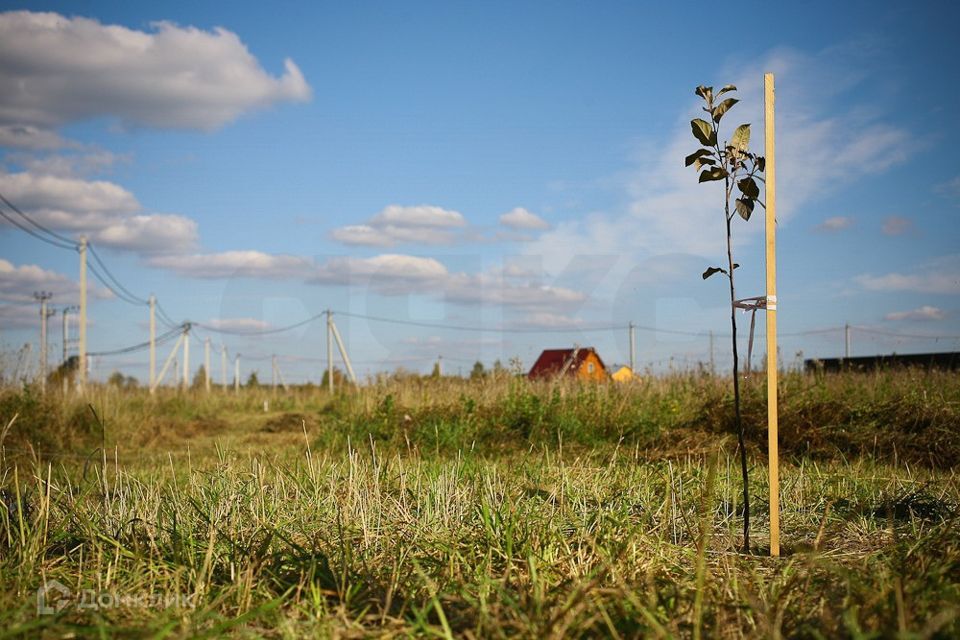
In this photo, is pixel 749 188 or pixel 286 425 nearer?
pixel 749 188

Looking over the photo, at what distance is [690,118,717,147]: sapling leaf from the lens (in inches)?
137

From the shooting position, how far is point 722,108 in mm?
3508

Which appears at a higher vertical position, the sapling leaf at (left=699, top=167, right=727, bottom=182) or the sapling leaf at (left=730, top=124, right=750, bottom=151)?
the sapling leaf at (left=730, top=124, right=750, bottom=151)

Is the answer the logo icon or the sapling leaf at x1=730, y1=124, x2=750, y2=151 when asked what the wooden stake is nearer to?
the sapling leaf at x1=730, y1=124, x2=750, y2=151

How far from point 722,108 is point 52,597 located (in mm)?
3429

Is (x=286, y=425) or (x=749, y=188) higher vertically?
(x=749, y=188)

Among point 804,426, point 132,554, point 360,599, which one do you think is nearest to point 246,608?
point 360,599

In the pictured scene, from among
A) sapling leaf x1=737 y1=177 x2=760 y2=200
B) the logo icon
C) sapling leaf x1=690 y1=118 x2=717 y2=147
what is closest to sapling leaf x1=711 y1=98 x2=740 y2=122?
sapling leaf x1=690 y1=118 x2=717 y2=147

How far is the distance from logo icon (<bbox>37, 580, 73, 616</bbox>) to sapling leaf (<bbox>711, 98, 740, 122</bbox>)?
335 centimetres

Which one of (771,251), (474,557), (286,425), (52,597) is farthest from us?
(286,425)

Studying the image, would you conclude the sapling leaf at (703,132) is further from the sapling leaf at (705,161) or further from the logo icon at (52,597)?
the logo icon at (52,597)

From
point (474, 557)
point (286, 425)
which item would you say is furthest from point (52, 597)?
point (286, 425)

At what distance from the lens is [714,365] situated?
11352mm

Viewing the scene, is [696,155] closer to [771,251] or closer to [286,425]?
[771,251]
